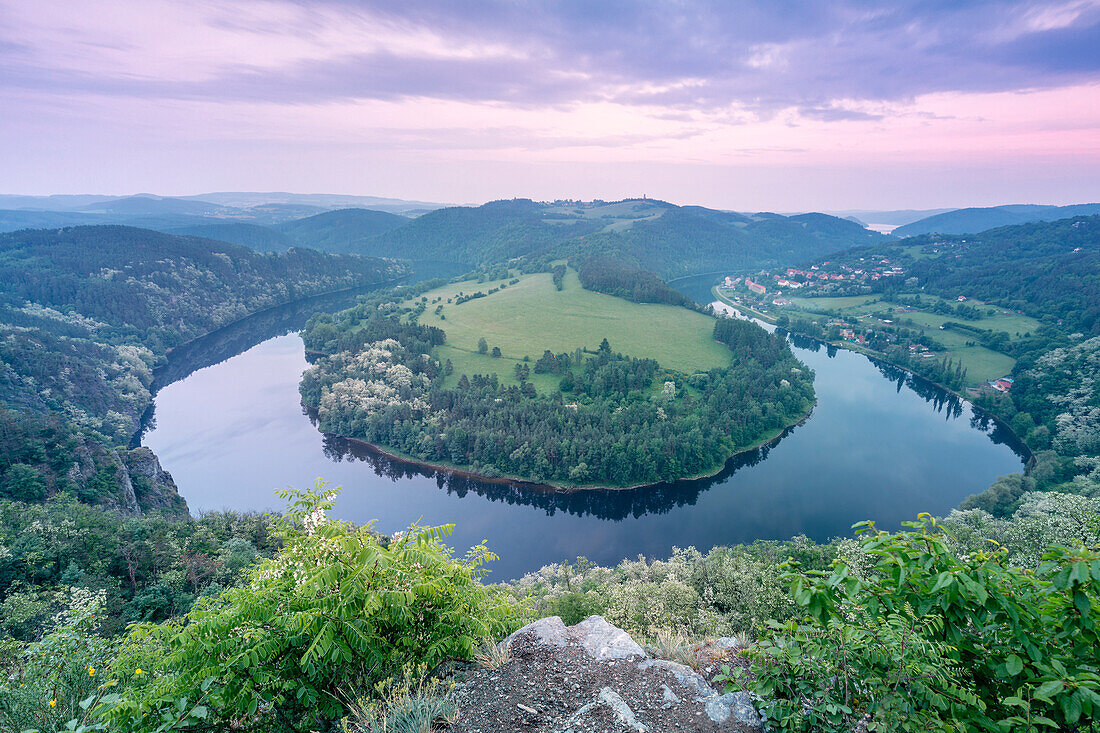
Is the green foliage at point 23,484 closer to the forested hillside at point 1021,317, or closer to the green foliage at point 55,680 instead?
the green foliage at point 55,680

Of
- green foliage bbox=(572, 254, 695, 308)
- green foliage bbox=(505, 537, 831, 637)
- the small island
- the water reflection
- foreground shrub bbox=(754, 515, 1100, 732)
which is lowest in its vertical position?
the water reflection

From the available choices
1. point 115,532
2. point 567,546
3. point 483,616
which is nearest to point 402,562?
point 483,616

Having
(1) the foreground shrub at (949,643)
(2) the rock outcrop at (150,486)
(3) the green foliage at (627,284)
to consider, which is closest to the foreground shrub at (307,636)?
(1) the foreground shrub at (949,643)

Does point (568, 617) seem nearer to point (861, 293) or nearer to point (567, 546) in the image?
point (567, 546)

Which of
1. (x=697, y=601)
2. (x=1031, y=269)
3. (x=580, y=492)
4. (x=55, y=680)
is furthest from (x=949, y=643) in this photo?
(x=1031, y=269)

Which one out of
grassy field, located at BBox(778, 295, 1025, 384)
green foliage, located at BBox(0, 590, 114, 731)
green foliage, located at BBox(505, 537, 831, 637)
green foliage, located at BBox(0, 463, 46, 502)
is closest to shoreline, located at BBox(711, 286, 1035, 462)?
grassy field, located at BBox(778, 295, 1025, 384)

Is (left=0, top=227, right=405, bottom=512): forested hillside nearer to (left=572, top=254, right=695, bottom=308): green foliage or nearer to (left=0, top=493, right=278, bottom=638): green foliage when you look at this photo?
(left=0, top=493, right=278, bottom=638): green foliage

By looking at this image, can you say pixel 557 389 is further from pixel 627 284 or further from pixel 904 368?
pixel 904 368
